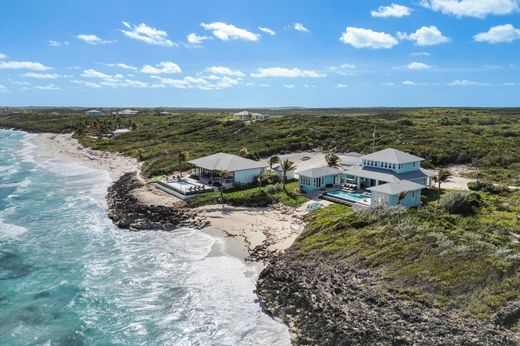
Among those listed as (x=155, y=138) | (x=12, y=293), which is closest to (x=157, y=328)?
(x=12, y=293)

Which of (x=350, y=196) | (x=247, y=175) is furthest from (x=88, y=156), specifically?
(x=350, y=196)

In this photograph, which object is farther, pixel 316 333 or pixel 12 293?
pixel 12 293

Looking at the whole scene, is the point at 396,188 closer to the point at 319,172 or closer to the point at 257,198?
the point at 319,172

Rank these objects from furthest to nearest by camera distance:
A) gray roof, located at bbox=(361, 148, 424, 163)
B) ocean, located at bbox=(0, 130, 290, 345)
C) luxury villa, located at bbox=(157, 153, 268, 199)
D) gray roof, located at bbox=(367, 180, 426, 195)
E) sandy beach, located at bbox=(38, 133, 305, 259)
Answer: luxury villa, located at bbox=(157, 153, 268, 199)
gray roof, located at bbox=(361, 148, 424, 163)
gray roof, located at bbox=(367, 180, 426, 195)
sandy beach, located at bbox=(38, 133, 305, 259)
ocean, located at bbox=(0, 130, 290, 345)

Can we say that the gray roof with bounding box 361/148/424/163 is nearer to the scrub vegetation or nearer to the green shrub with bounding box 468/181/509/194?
the green shrub with bounding box 468/181/509/194

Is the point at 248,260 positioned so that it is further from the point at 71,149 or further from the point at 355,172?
the point at 71,149

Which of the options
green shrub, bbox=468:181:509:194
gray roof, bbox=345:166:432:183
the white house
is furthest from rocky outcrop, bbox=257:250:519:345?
green shrub, bbox=468:181:509:194

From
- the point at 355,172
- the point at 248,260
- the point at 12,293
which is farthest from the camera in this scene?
the point at 355,172
